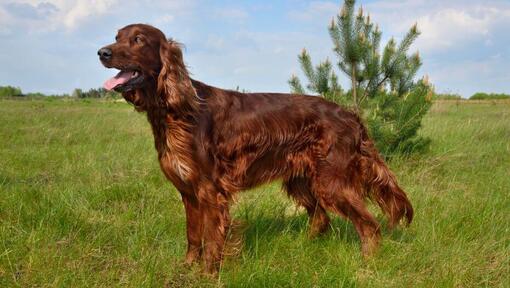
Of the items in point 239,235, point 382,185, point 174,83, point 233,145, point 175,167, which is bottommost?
point 239,235

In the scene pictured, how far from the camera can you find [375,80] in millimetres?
6113

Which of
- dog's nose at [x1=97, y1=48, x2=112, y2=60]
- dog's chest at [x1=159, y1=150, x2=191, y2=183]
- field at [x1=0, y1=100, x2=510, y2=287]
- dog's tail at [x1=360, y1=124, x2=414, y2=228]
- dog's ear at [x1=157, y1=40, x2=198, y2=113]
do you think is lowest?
field at [x1=0, y1=100, x2=510, y2=287]

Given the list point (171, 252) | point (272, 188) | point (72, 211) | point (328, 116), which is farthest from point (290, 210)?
point (72, 211)

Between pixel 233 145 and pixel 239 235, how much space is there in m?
0.60

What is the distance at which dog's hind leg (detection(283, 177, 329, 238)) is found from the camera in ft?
12.8

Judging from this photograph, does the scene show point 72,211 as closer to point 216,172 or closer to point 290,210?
point 216,172

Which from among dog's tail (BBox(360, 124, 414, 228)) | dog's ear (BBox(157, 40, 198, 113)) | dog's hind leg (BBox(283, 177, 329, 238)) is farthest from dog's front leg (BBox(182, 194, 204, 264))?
dog's tail (BBox(360, 124, 414, 228))

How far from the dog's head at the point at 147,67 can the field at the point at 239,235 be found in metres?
0.93

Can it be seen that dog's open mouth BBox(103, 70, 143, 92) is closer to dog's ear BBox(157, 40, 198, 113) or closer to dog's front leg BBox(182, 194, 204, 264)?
dog's ear BBox(157, 40, 198, 113)

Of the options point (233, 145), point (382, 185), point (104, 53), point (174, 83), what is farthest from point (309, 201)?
point (104, 53)

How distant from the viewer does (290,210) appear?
14.6 ft

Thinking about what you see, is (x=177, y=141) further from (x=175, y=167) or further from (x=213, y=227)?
(x=213, y=227)

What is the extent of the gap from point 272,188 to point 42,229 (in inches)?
90.5

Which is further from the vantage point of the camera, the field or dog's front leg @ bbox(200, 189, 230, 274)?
dog's front leg @ bbox(200, 189, 230, 274)
